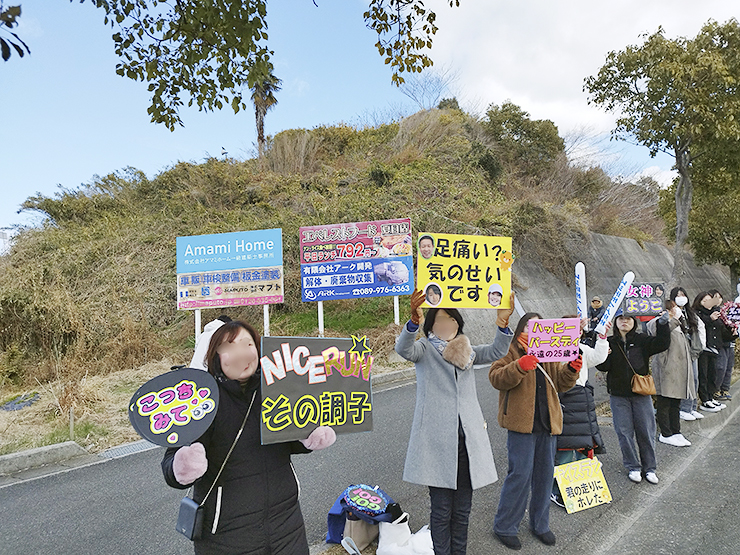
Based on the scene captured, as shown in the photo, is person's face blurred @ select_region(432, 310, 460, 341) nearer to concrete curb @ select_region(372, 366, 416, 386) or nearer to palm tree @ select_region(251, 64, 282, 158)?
concrete curb @ select_region(372, 366, 416, 386)

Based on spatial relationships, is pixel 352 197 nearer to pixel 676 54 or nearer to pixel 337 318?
pixel 337 318

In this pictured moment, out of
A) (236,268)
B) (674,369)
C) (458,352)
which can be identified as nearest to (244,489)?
(458,352)

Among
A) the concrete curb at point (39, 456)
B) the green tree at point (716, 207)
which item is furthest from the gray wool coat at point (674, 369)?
the green tree at point (716, 207)

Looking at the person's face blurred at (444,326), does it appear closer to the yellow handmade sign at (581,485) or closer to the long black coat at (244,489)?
the long black coat at (244,489)

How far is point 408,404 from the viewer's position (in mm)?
7746

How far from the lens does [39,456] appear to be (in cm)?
552

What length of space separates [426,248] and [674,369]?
4359 millimetres

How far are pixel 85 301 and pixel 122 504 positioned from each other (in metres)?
10.7

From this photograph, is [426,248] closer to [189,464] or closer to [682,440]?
[189,464]

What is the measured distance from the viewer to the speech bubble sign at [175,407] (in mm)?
1778

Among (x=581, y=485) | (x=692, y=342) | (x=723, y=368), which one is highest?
(x=692, y=342)

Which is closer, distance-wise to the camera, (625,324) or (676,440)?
(625,324)

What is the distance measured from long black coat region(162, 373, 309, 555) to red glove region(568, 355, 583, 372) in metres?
2.28

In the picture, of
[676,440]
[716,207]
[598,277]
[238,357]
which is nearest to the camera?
[238,357]
